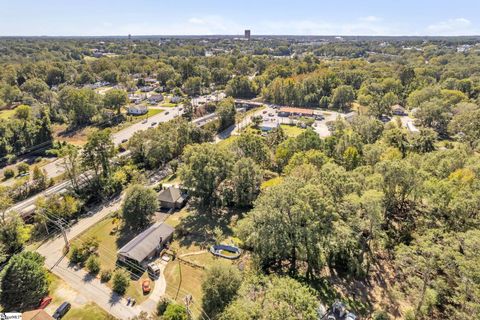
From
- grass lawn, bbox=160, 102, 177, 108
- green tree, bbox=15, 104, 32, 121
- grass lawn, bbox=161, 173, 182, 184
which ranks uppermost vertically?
green tree, bbox=15, 104, 32, 121

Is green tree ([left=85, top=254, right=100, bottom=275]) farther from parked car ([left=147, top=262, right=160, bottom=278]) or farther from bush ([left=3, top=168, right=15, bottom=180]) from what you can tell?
bush ([left=3, top=168, right=15, bottom=180])

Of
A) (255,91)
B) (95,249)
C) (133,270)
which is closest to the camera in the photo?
(133,270)

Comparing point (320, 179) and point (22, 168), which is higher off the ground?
point (320, 179)

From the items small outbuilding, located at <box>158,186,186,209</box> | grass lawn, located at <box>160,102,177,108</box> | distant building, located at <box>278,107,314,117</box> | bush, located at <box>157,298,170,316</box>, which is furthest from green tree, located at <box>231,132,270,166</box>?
grass lawn, located at <box>160,102,177,108</box>

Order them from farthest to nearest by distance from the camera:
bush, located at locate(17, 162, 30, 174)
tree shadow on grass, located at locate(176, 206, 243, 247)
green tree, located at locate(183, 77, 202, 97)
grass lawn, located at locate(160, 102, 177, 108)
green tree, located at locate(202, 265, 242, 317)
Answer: green tree, located at locate(183, 77, 202, 97)
grass lawn, located at locate(160, 102, 177, 108)
bush, located at locate(17, 162, 30, 174)
tree shadow on grass, located at locate(176, 206, 243, 247)
green tree, located at locate(202, 265, 242, 317)

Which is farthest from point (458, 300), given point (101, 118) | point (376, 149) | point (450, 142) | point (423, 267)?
point (101, 118)

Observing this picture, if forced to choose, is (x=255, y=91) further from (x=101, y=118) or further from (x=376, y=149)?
(x=376, y=149)

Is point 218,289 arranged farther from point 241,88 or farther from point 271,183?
point 241,88
